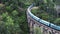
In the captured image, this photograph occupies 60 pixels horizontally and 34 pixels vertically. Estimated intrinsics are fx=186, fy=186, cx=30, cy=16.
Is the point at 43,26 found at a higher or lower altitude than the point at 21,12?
lower

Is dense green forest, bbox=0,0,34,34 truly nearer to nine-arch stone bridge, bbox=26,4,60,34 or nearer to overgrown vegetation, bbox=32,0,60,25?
nine-arch stone bridge, bbox=26,4,60,34

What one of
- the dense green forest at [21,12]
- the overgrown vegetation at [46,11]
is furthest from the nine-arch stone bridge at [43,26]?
the overgrown vegetation at [46,11]

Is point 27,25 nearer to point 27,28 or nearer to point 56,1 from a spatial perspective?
point 27,28

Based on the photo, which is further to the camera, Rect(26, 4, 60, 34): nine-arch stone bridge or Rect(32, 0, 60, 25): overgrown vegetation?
Rect(32, 0, 60, 25): overgrown vegetation

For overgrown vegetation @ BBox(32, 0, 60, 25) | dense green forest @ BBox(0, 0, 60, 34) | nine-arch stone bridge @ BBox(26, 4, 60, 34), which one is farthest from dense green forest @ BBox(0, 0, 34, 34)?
overgrown vegetation @ BBox(32, 0, 60, 25)

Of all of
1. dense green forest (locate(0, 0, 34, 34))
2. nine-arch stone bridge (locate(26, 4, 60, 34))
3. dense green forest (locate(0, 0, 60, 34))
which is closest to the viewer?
nine-arch stone bridge (locate(26, 4, 60, 34))

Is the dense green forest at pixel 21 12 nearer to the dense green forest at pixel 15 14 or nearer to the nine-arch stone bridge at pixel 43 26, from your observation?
the dense green forest at pixel 15 14

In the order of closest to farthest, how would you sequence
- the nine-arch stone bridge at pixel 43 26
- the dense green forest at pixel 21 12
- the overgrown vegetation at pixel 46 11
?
the nine-arch stone bridge at pixel 43 26 < the dense green forest at pixel 21 12 < the overgrown vegetation at pixel 46 11

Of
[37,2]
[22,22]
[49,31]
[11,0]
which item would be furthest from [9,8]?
[49,31]

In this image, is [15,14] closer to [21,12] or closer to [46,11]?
[21,12]

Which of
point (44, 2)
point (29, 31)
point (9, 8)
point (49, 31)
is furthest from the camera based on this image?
point (44, 2)

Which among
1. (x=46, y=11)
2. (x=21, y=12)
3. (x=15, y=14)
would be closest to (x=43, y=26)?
(x=15, y=14)
